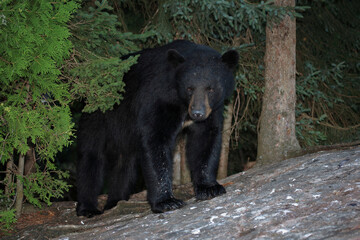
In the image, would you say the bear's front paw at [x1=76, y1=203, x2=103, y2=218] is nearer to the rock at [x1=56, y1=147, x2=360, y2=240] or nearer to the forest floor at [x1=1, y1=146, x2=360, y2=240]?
the forest floor at [x1=1, y1=146, x2=360, y2=240]

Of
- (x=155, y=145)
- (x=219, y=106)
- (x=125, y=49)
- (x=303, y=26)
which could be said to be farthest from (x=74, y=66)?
(x=303, y=26)

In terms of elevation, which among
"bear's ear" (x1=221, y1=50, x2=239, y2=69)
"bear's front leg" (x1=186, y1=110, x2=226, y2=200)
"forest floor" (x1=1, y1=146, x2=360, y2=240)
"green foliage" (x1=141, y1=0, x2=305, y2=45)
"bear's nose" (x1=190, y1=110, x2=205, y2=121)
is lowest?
"forest floor" (x1=1, y1=146, x2=360, y2=240)

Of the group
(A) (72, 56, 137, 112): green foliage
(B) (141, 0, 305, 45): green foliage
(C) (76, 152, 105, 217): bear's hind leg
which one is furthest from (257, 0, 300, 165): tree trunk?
(C) (76, 152, 105, 217): bear's hind leg

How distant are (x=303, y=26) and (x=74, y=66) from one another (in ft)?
15.7

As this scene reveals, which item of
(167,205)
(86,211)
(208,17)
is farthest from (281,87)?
(86,211)

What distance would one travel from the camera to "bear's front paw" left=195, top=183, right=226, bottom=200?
5.81 meters

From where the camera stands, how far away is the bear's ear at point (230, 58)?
596cm

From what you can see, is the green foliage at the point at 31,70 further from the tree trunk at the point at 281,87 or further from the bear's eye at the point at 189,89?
the tree trunk at the point at 281,87

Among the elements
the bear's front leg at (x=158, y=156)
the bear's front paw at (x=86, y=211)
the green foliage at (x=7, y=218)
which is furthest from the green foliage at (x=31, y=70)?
the bear's front paw at (x=86, y=211)

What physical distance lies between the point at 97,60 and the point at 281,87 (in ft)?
9.49

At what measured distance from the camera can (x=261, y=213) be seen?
14.3ft

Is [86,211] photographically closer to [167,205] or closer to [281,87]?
[167,205]

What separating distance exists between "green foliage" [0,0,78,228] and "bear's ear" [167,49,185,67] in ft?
4.14

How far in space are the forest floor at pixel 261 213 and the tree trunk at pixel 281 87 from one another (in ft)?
2.45
